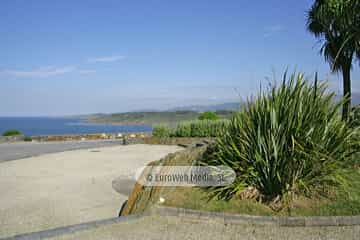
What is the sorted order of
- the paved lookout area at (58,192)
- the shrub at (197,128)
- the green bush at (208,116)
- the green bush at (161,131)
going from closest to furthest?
the paved lookout area at (58,192), the shrub at (197,128), the green bush at (161,131), the green bush at (208,116)

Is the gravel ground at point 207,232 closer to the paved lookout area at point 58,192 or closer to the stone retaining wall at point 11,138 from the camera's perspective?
the paved lookout area at point 58,192

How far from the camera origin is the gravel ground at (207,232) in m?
3.23

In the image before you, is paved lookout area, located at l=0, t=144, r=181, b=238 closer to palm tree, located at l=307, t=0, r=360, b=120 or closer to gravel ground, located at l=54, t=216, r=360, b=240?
gravel ground, located at l=54, t=216, r=360, b=240

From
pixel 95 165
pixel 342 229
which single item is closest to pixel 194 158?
pixel 342 229

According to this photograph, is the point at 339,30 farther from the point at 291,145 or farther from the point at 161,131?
the point at 161,131

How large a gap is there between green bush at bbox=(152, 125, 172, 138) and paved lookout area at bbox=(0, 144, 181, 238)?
6.28 metres

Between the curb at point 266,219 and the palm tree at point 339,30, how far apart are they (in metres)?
2.34

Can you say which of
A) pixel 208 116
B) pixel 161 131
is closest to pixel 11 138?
pixel 161 131

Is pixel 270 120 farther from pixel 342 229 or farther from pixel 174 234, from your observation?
pixel 174 234

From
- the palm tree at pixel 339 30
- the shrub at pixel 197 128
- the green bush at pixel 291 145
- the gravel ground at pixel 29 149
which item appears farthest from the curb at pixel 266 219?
the shrub at pixel 197 128

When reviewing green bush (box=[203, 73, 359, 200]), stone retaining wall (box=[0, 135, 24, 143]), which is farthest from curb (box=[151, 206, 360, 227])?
stone retaining wall (box=[0, 135, 24, 143])

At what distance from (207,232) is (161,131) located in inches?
503

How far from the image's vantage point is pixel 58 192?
5668 mm

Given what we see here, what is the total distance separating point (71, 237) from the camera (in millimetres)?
3285
